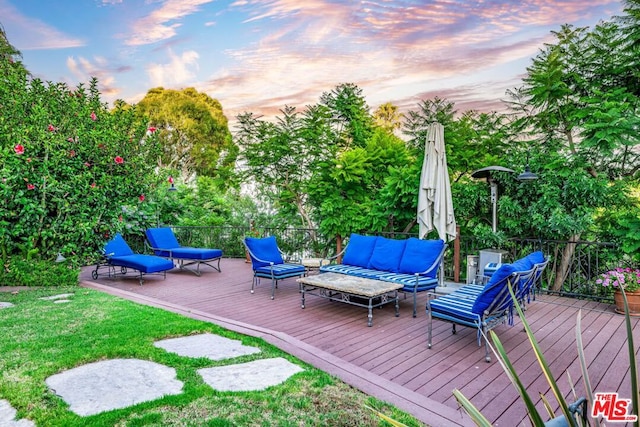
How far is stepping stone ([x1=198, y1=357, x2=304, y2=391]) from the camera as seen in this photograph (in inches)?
110

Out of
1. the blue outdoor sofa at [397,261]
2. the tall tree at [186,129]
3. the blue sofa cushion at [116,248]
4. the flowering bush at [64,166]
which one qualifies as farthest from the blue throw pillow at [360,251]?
the tall tree at [186,129]

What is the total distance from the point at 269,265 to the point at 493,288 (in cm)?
362

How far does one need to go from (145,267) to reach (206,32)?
7.59 metres

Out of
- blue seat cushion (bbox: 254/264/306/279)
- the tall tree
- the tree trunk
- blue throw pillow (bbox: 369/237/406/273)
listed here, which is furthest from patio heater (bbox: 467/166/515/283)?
the tall tree

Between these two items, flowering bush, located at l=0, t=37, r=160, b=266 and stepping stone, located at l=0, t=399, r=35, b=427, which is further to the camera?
flowering bush, located at l=0, t=37, r=160, b=266

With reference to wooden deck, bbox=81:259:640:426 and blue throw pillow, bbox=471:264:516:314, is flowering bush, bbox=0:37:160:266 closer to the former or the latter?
wooden deck, bbox=81:259:640:426

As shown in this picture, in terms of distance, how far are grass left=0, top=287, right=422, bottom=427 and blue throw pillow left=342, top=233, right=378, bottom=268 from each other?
282 cm

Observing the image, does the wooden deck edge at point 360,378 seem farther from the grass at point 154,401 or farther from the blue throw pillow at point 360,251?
the blue throw pillow at point 360,251

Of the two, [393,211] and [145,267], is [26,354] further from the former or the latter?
[393,211]

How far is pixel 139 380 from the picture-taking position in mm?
2834

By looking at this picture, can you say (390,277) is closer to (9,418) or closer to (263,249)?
(263,249)

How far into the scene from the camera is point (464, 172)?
827 cm

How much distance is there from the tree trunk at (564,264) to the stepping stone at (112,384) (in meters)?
6.74

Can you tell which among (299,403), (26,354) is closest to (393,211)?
(299,403)
